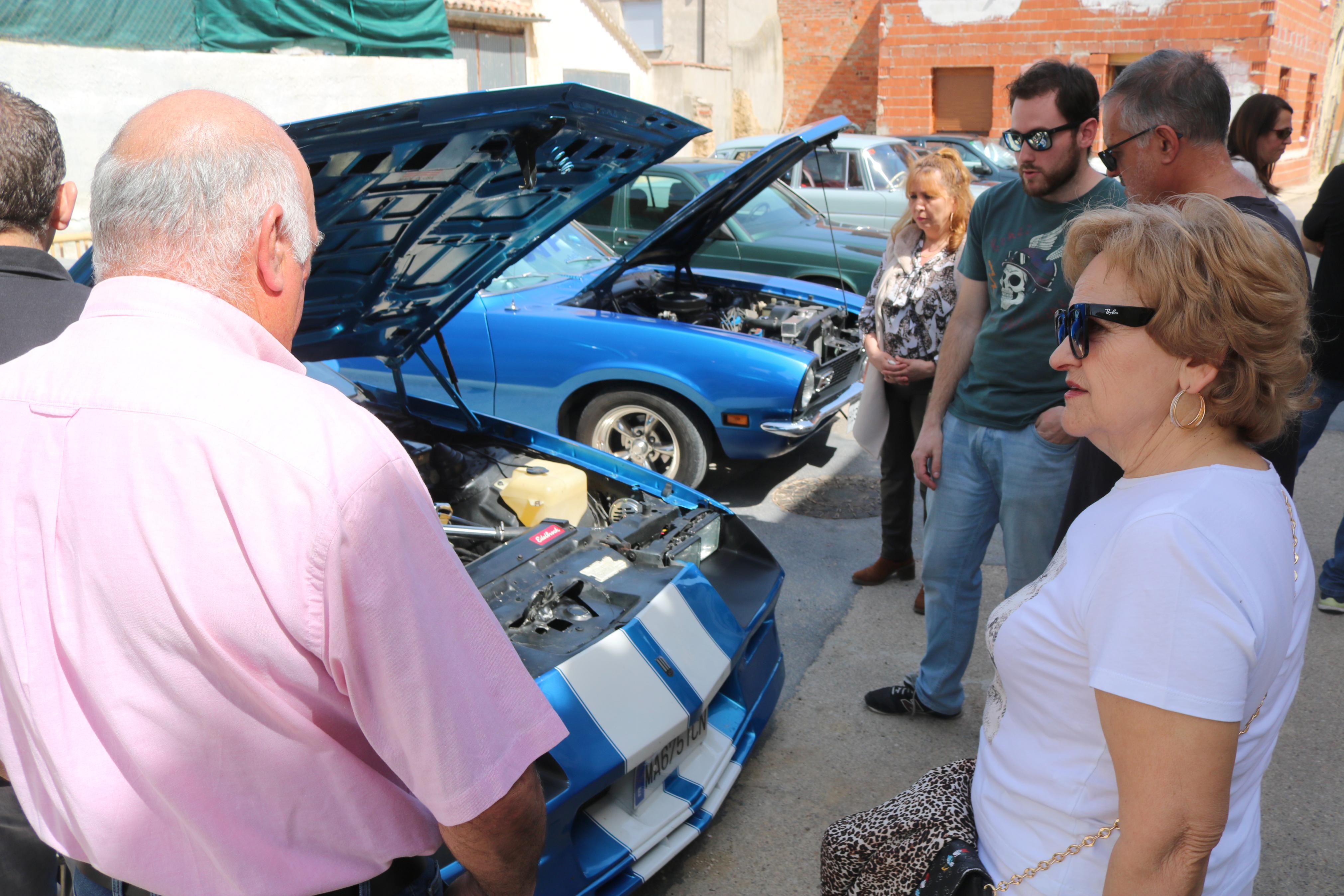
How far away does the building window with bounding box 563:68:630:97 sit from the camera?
16.7m

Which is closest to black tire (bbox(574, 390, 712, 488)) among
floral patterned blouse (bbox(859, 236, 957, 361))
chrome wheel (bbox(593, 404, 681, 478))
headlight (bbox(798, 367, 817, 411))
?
chrome wheel (bbox(593, 404, 681, 478))

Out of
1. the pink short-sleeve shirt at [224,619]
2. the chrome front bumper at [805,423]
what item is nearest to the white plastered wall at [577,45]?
the chrome front bumper at [805,423]

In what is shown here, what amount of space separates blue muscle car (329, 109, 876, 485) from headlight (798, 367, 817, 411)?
11 mm

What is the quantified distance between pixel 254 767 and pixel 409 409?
2.68 metres

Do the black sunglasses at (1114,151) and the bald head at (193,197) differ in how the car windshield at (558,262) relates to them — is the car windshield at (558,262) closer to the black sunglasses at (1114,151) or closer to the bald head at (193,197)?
the black sunglasses at (1114,151)

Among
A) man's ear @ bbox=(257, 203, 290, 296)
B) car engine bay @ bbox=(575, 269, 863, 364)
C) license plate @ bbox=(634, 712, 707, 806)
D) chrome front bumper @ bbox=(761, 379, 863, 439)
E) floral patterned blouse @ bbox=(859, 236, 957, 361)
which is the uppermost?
man's ear @ bbox=(257, 203, 290, 296)

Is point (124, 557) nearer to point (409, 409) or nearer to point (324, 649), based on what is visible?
point (324, 649)

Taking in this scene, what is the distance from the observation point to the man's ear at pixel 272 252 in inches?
45.8

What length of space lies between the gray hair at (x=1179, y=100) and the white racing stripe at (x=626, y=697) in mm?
1802

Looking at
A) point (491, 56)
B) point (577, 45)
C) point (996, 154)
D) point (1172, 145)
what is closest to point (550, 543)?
point (1172, 145)

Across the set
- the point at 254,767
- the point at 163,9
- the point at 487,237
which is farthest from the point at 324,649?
the point at 163,9

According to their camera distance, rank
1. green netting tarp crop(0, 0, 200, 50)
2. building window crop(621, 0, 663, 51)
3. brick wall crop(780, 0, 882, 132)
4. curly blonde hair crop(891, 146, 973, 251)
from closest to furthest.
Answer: curly blonde hair crop(891, 146, 973, 251)
green netting tarp crop(0, 0, 200, 50)
brick wall crop(780, 0, 882, 132)
building window crop(621, 0, 663, 51)

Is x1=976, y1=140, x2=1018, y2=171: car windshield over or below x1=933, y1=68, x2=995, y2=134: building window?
below

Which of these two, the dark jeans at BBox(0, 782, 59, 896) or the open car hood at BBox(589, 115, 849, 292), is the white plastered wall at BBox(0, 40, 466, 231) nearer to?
the open car hood at BBox(589, 115, 849, 292)
